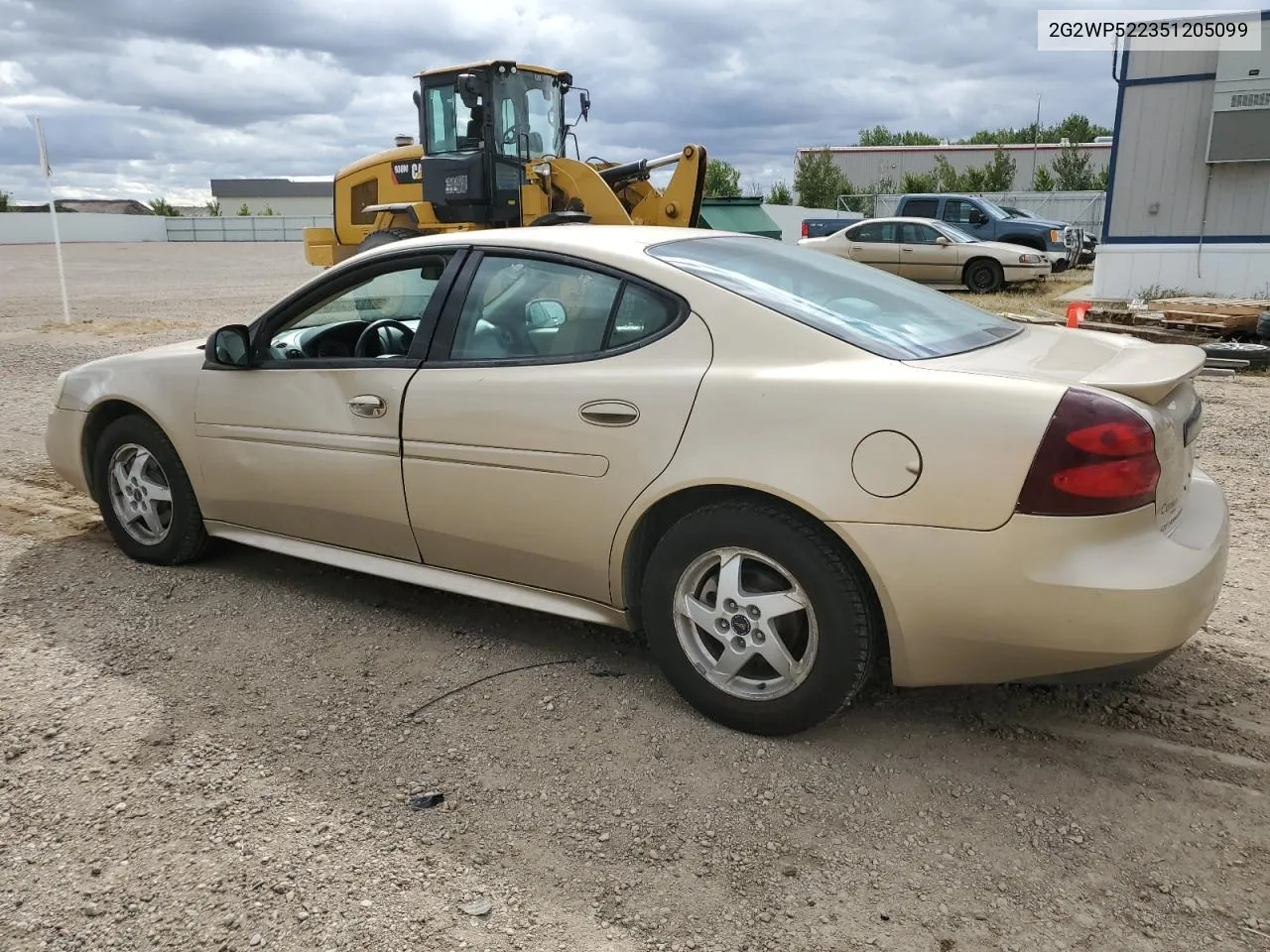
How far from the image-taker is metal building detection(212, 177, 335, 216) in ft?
292

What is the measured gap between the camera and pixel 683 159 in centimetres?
1223

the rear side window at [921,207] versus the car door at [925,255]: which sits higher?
the rear side window at [921,207]

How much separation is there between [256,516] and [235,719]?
114 cm

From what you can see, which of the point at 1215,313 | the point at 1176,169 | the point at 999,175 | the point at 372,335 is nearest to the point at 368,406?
the point at 372,335

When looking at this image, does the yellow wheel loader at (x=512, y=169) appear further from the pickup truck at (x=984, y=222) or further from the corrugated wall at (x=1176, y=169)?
the pickup truck at (x=984, y=222)

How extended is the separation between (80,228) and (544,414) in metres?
62.2

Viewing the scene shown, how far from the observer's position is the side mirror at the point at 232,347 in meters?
4.07

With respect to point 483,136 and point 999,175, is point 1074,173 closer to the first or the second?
point 999,175

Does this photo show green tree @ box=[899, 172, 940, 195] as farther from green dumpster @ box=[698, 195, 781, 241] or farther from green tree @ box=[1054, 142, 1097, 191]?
green dumpster @ box=[698, 195, 781, 241]

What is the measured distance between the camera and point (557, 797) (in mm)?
2854

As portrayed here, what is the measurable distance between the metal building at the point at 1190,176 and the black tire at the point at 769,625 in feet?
47.7

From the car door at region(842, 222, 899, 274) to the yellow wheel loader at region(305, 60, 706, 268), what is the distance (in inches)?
290

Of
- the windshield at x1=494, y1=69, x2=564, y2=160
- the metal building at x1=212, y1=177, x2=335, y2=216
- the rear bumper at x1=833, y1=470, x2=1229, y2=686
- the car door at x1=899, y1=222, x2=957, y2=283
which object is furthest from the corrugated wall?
the metal building at x1=212, y1=177, x2=335, y2=216

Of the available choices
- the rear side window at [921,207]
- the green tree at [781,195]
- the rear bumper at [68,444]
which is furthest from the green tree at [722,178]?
the rear bumper at [68,444]
